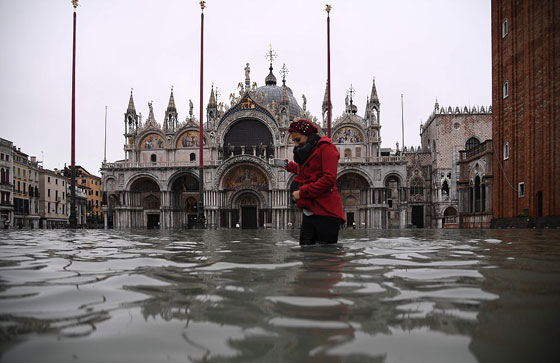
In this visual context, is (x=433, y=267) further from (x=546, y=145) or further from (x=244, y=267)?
(x=546, y=145)

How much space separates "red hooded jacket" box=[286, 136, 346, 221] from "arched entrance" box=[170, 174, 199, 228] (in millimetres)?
36742

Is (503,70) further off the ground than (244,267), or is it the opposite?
(503,70)

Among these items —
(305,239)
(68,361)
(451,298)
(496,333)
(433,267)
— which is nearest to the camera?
(68,361)

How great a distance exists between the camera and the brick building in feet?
64.1

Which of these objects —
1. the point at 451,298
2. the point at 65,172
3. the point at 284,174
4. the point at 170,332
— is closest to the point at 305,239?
the point at 451,298

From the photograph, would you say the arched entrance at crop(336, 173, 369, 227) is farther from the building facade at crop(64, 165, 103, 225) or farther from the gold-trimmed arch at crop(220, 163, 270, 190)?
the building facade at crop(64, 165, 103, 225)

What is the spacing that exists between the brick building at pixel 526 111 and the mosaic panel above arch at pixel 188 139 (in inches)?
1043

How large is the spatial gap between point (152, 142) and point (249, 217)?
11.9 metres

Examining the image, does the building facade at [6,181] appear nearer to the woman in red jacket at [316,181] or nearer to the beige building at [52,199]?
the beige building at [52,199]

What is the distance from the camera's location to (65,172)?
69.6 metres

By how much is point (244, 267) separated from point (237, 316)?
1.98 meters

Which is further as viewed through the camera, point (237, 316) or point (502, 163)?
point (502, 163)

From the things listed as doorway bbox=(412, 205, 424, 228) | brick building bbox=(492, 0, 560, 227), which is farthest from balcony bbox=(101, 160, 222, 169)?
brick building bbox=(492, 0, 560, 227)

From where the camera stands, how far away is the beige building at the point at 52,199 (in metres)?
59.1
